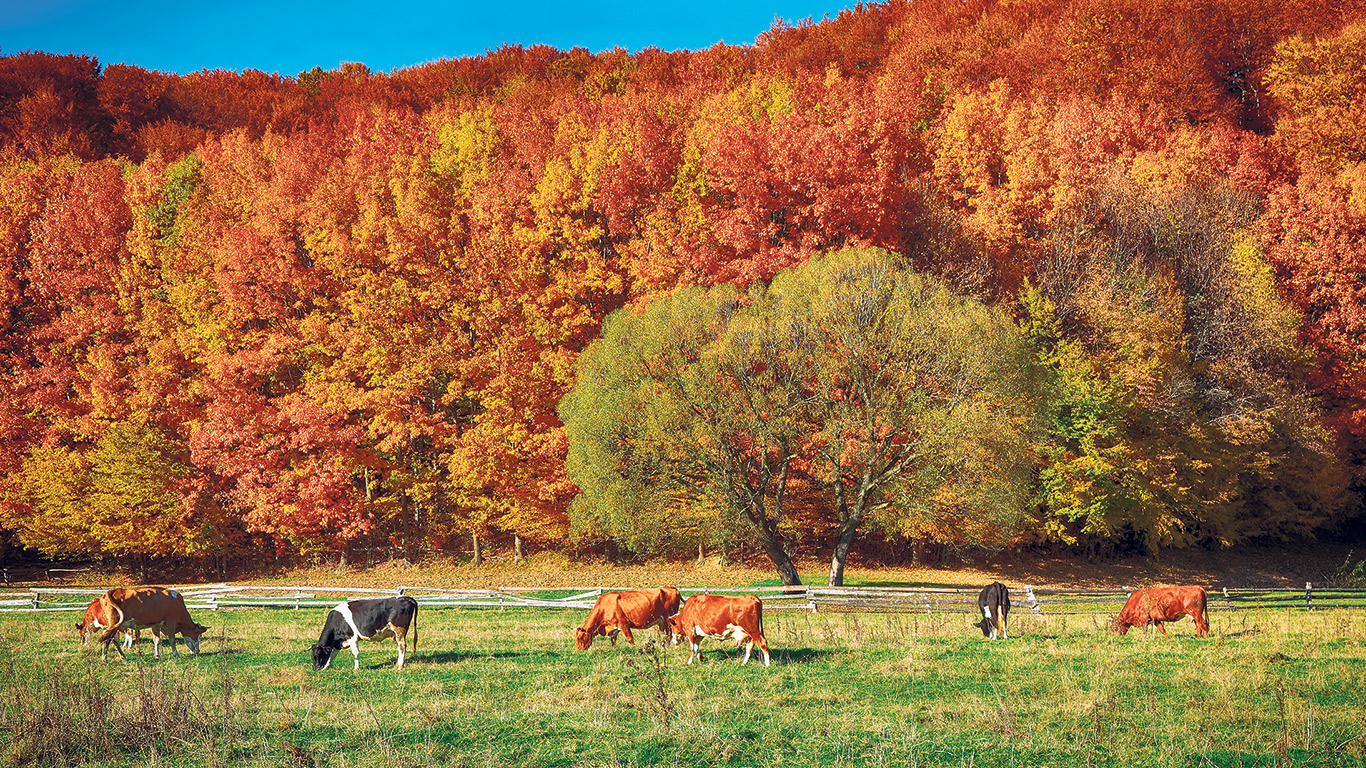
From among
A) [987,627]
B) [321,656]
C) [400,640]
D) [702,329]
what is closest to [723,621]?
[400,640]

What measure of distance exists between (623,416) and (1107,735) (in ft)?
61.1

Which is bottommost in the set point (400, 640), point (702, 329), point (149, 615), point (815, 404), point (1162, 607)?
point (1162, 607)

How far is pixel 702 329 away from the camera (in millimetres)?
27188

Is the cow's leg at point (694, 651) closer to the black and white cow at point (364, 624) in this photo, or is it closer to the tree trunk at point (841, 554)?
the black and white cow at point (364, 624)

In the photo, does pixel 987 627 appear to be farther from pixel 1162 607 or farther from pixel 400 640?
pixel 400 640

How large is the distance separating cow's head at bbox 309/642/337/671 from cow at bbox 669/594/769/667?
5305 mm

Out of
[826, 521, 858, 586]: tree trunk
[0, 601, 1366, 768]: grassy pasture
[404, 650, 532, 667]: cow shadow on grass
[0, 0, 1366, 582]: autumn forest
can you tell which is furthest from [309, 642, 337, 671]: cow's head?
[826, 521, 858, 586]: tree trunk

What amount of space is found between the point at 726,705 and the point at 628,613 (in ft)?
20.5

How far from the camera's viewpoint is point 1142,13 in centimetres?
5003

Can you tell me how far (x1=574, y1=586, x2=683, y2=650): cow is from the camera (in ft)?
53.2

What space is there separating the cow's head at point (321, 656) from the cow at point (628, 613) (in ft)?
13.0

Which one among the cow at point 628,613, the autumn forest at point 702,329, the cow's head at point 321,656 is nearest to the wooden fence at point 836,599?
the autumn forest at point 702,329

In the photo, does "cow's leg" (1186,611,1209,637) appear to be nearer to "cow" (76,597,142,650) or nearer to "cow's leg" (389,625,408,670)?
"cow's leg" (389,625,408,670)

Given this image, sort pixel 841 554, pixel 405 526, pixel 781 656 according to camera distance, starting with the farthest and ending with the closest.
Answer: pixel 405 526
pixel 841 554
pixel 781 656
